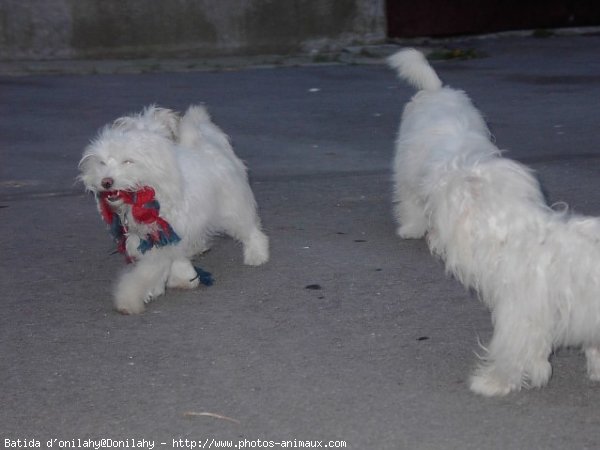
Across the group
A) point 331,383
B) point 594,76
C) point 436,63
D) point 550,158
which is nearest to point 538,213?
point 331,383

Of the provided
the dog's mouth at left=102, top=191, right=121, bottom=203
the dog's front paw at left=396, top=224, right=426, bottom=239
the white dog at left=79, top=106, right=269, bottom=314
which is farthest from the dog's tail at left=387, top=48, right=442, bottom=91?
the dog's mouth at left=102, top=191, right=121, bottom=203

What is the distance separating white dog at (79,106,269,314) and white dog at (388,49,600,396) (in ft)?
5.37

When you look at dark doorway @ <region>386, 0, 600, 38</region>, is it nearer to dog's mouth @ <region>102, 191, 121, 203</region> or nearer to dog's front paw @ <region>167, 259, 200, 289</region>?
dog's front paw @ <region>167, 259, 200, 289</region>

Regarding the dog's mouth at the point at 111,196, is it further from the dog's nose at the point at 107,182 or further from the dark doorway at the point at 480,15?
the dark doorway at the point at 480,15

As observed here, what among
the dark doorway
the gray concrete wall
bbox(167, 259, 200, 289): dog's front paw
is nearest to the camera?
bbox(167, 259, 200, 289): dog's front paw

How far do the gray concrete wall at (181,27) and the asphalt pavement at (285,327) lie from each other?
5774 mm

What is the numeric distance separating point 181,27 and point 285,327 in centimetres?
1137

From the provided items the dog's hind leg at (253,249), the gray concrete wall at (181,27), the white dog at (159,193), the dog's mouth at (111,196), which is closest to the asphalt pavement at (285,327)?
the dog's hind leg at (253,249)

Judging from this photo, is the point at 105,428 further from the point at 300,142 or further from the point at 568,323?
the point at 300,142

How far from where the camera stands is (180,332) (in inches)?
207

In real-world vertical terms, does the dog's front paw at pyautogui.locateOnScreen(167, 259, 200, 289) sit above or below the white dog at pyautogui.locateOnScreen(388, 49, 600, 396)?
below

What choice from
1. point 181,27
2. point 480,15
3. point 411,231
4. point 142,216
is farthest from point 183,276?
point 480,15

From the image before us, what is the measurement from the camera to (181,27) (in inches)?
630

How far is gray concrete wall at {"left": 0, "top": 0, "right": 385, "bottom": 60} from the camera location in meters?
15.6
